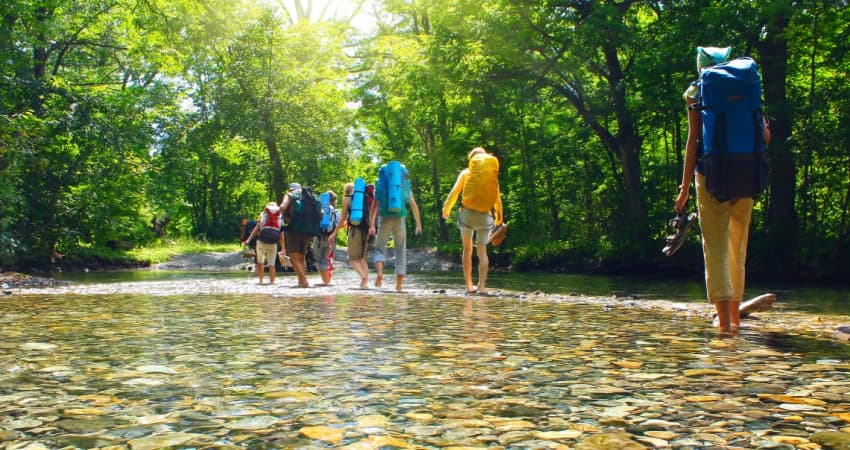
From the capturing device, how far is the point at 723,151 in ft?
17.9

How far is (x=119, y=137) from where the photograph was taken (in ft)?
66.9

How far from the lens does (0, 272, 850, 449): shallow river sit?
8.93 ft

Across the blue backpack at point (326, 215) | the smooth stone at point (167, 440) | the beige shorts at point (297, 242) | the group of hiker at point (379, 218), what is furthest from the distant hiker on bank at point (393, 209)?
the smooth stone at point (167, 440)

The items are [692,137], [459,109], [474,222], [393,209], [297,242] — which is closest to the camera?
[692,137]

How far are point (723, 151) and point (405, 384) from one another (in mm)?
3321

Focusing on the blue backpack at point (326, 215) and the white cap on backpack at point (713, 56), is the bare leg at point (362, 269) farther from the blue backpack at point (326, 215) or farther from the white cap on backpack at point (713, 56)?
the white cap on backpack at point (713, 56)

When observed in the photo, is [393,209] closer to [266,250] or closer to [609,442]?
[266,250]

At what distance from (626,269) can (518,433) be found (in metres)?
20.9

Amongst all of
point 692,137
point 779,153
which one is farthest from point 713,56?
point 779,153

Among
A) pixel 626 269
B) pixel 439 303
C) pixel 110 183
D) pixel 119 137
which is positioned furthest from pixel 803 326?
pixel 110 183

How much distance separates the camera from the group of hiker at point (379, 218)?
11.2 meters

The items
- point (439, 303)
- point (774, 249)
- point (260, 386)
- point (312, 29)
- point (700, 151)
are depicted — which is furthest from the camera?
point (312, 29)

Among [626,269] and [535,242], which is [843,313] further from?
[535,242]

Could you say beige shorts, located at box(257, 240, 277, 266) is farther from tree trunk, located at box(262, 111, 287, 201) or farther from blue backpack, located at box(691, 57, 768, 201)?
tree trunk, located at box(262, 111, 287, 201)
